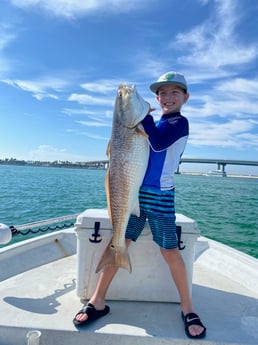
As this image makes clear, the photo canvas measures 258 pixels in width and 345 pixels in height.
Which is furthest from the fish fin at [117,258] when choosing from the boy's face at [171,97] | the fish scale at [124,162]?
the boy's face at [171,97]

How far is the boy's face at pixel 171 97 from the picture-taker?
252cm

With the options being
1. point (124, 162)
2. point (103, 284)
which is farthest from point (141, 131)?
point (103, 284)

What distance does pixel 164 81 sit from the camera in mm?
2461

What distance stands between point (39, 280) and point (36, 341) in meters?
1.25

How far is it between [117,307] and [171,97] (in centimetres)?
188

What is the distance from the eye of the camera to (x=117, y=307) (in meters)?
2.62

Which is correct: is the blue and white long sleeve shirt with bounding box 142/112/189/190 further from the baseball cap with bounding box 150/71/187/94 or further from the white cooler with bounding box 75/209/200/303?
the white cooler with bounding box 75/209/200/303

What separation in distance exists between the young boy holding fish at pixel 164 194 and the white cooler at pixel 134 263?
173 mm

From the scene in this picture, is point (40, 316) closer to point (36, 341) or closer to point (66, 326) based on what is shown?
point (66, 326)

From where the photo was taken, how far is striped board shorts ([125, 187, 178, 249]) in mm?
2453

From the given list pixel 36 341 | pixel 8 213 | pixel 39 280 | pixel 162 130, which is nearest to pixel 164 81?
pixel 162 130

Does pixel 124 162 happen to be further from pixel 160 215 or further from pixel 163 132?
pixel 160 215

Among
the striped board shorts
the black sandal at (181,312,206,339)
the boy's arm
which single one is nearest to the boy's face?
the boy's arm

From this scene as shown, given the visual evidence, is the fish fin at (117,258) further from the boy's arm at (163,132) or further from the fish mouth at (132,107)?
the fish mouth at (132,107)
